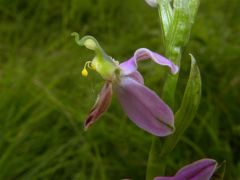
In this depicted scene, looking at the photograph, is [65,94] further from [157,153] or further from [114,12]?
[157,153]

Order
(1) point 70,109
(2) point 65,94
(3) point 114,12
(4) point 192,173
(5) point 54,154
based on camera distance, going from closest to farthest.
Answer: (4) point 192,173 → (5) point 54,154 → (1) point 70,109 → (2) point 65,94 → (3) point 114,12

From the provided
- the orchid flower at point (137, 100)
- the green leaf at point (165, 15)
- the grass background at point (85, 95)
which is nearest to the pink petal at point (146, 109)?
the orchid flower at point (137, 100)

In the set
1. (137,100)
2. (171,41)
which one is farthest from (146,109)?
(171,41)

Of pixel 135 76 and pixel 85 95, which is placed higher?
pixel 135 76

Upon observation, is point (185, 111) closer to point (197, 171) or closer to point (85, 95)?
point (197, 171)

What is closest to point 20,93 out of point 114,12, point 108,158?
point 108,158

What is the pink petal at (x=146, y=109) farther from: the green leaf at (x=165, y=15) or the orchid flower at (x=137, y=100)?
the green leaf at (x=165, y=15)
